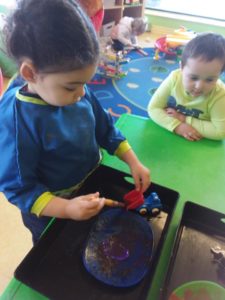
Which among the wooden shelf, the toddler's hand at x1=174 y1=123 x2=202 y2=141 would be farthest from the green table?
the wooden shelf

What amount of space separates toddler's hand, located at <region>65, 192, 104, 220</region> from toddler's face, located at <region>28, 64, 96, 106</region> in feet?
0.55

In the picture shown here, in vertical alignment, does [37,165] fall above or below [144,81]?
above

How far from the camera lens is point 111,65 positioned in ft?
6.94

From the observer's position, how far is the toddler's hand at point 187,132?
83 cm

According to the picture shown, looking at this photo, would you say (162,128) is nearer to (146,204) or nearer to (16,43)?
(146,204)

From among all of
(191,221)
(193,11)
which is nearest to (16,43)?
(191,221)

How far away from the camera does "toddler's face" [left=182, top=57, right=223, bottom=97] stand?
838 mm

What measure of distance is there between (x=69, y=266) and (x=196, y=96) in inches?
25.2

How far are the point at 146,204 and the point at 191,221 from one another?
0.33ft

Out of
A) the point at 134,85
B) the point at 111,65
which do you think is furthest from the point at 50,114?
the point at 111,65

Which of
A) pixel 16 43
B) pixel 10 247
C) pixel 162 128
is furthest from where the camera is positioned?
pixel 10 247

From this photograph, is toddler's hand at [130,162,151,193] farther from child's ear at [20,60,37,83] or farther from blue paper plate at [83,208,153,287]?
child's ear at [20,60,37,83]

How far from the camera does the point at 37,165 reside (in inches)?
20.7

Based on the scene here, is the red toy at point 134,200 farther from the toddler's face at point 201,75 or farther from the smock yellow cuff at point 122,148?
the toddler's face at point 201,75
